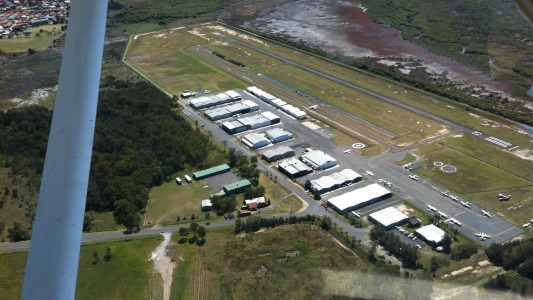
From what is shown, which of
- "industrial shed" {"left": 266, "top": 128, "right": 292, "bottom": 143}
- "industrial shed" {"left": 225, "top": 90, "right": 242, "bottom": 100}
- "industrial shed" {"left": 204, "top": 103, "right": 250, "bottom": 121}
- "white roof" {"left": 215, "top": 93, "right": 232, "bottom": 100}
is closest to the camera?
"industrial shed" {"left": 266, "top": 128, "right": 292, "bottom": 143}

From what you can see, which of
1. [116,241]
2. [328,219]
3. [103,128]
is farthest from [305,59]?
[116,241]

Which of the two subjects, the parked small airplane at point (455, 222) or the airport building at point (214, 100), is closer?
the parked small airplane at point (455, 222)

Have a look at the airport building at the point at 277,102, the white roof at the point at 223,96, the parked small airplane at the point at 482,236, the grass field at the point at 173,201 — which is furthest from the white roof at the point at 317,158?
the white roof at the point at 223,96

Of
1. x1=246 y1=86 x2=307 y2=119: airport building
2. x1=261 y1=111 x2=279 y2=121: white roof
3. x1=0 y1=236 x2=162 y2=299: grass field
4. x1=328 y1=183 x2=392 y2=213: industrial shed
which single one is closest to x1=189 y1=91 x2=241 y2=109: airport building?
x1=246 y1=86 x2=307 y2=119: airport building

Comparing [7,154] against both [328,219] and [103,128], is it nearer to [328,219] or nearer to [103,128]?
[103,128]

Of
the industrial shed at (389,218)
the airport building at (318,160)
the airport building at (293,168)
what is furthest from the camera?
the airport building at (318,160)

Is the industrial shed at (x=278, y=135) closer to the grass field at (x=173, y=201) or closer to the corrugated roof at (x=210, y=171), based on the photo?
the corrugated roof at (x=210, y=171)

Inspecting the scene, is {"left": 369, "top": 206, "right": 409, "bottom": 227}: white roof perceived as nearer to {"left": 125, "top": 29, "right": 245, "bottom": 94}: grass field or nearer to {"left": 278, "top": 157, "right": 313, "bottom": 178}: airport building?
{"left": 278, "top": 157, "right": 313, "bottom": 178}: airport building
